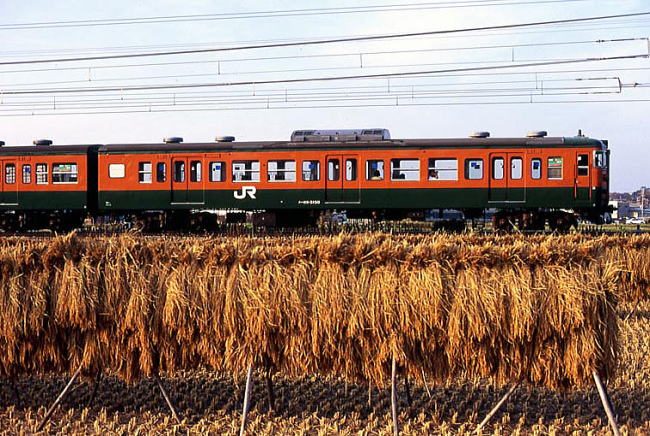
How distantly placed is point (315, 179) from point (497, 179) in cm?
645

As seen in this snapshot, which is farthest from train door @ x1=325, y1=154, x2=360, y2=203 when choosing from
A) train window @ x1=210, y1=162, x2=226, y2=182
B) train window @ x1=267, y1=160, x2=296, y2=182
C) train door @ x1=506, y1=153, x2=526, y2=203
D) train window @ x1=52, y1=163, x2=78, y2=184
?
train window @ x1=52, y1=163, x2=78, y2=184

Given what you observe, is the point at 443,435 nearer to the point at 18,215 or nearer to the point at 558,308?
→ the point at 558,308

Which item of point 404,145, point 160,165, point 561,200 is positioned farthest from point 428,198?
point 160,165

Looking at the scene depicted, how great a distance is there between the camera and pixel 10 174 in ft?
78.7

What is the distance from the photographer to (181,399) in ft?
25.3

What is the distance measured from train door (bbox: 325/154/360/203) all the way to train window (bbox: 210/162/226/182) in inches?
152

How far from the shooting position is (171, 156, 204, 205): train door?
22.9 meters

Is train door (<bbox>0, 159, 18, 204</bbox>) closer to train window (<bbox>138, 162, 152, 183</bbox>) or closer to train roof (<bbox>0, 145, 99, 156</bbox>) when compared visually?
train roof (<bbox>0, 145, 99, 156</bbox>)

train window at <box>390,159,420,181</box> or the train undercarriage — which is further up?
train window at <box>390,159,420,181</box>

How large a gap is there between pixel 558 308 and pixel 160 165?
19075 millimetres

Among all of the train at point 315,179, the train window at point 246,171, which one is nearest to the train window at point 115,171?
the train at point 315,179

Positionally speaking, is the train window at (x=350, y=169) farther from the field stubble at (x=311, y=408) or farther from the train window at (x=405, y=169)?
the field stubble at (x=311, y=408)

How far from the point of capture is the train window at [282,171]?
22344 mm

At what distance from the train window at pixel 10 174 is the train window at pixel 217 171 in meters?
7.98
